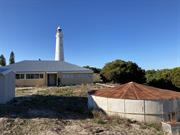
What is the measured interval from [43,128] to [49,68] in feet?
102

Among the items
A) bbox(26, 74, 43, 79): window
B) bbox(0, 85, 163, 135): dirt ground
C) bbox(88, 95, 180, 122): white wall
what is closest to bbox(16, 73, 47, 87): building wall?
bbox(26, 74, 43, 79): window

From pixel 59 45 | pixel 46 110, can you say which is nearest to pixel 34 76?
pixel 59 45

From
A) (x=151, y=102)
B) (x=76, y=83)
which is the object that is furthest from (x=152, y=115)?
(x=76, y=83)

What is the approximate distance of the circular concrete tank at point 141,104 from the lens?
63.9ft

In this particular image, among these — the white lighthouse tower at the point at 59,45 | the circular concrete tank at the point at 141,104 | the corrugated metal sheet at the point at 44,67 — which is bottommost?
the circular concrete tank at the point at 141,104

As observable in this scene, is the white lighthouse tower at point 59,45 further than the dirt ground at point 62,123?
Yes

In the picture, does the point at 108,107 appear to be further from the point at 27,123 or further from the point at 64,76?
the point at 64,76

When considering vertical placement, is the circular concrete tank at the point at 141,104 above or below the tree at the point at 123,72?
below

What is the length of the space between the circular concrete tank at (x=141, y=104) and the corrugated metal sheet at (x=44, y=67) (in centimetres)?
2484

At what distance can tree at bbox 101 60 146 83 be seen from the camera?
47.5m

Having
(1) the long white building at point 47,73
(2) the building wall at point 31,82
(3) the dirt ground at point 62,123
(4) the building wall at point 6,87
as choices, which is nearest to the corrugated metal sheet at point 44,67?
(1) the long white building at point 47,73

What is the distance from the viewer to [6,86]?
25578 millimetres

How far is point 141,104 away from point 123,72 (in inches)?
1105

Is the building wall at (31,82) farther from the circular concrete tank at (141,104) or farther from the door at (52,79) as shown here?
the circular concrete tank at (141,104)
